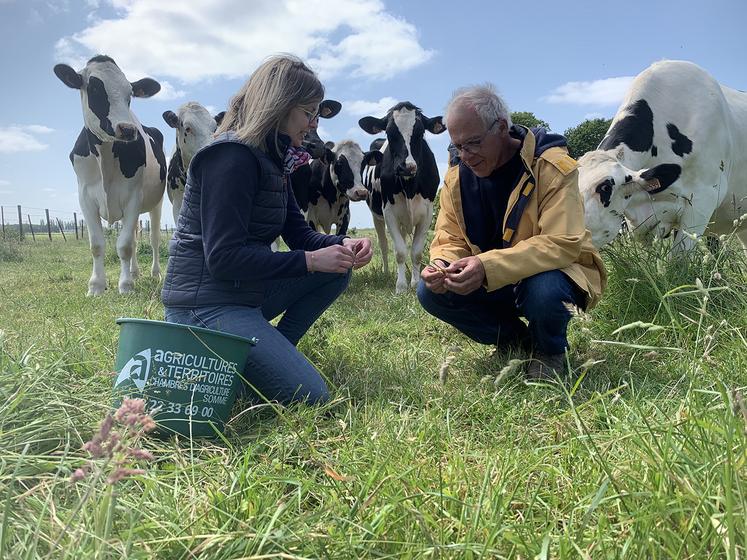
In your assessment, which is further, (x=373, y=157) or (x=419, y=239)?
(x=373, y=157)

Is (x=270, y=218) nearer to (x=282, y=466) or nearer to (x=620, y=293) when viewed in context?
(x=282, y=466)

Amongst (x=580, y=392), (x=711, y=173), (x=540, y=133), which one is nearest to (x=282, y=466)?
(x=580, y=392)

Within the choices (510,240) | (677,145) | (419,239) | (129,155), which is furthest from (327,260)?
(129,155)

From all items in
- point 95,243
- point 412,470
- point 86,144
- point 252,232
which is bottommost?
point 412,470

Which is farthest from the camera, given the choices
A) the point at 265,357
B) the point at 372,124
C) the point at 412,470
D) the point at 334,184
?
the point at 334,184

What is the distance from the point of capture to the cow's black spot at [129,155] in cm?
704

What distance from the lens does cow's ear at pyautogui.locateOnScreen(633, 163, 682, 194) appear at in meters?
4.67

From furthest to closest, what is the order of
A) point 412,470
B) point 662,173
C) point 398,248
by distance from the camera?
point 398,248
point 662,173
point 412,470

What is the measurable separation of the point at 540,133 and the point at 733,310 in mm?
1524

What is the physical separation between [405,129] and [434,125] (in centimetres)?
53

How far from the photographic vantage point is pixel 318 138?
8648 mm

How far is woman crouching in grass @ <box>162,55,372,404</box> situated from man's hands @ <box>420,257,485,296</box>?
1.34 feet

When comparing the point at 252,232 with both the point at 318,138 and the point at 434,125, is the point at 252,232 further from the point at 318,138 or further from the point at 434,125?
the point at 318,138

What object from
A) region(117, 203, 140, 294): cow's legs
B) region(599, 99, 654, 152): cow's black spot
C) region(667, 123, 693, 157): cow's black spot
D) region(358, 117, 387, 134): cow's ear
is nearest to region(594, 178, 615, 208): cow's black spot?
region(599, 99, 654, 152): cow's black spot
